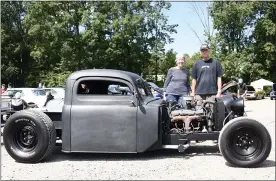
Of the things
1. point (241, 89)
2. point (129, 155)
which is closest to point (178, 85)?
point (241, 89)

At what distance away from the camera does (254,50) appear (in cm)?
4872

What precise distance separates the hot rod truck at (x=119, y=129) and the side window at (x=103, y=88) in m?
0.04

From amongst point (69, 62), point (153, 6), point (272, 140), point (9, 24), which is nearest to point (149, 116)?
point (272, 140)

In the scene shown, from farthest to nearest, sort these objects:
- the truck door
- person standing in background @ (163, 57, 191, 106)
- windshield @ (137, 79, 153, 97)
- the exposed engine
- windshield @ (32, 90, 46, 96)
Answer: windshield @ (32, 90, 46, 96) < person standing in background @ (163, 57, 191, 106) < windshield @ (137, 79, 153, 97) < the exposed engine < the truck door

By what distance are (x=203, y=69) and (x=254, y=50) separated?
144 feet

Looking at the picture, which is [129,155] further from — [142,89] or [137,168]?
[142,89]

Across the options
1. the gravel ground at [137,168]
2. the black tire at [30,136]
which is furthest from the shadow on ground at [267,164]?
the black tire at [30,136]

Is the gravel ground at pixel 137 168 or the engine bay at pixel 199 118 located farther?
the engine bay at pixel 199 118

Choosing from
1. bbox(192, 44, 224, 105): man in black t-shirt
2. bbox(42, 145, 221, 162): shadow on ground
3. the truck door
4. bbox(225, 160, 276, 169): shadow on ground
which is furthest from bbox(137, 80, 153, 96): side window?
bbox(225, 160, 276, 169): shadow on ground

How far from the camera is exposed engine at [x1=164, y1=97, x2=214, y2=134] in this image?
6.61 m

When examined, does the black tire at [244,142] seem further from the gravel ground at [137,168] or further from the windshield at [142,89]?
the windshield at [142,89]

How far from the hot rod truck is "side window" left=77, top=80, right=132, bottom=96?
0.14 feet

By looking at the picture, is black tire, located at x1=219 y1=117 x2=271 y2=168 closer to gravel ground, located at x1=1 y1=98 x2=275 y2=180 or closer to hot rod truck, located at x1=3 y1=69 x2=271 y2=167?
hot rod truck, located at x1=3 y1=69 x2=271 y2=167

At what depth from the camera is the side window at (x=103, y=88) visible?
6.58 meters
